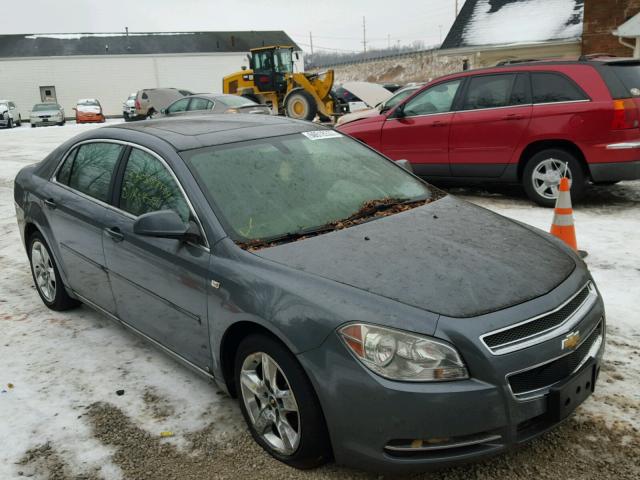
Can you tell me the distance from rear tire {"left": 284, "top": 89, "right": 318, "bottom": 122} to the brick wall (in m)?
8.79

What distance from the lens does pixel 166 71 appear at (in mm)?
52625

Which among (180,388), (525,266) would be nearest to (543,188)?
(525,266)

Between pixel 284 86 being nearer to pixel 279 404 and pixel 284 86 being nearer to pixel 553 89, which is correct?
pixel 553 89

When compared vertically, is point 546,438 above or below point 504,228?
below

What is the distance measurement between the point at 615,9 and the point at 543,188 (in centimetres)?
1349

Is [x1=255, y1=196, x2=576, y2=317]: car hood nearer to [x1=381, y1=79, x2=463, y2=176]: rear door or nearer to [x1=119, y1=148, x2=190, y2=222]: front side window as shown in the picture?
[x1=119, y1=148, x2=190, y2=222]: front side window

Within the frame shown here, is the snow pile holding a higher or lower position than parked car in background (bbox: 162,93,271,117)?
higher

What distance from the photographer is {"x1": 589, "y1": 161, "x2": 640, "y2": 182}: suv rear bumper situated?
6.78 meters

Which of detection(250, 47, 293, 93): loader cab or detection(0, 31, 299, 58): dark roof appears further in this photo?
detection(0, 31, 299, 58): dark roof

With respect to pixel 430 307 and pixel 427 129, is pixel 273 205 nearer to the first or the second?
pixel 430 307

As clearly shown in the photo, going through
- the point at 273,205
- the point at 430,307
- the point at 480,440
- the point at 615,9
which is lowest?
the point at 480,440

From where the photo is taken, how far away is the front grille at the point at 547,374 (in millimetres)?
2379

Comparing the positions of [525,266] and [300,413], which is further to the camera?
[525,266]

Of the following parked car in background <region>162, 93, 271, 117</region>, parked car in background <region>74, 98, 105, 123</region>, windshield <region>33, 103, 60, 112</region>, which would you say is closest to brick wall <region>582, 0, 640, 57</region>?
parked car in background <region>162, 93, 271, 117</region>
